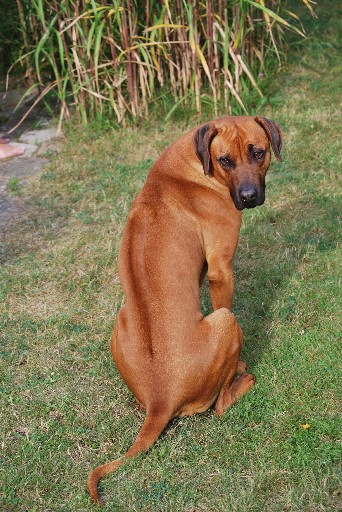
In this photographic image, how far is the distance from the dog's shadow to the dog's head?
93cm

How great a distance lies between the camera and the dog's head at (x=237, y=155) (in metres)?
4.13

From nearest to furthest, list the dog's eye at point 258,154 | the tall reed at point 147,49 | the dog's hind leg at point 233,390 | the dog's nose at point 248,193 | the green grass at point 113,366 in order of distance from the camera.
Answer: the green grass at point 113,366 < the dog's hind leg at point 233,390 < the dog's nose at point 248,193 < the dog's eye at point 258,154 < the tall reed at point 147,49

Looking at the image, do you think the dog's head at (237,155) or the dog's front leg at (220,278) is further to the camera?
the dog's front leg at (220,278)

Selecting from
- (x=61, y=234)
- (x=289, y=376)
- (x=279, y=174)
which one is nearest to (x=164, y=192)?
(x=289, y=376)

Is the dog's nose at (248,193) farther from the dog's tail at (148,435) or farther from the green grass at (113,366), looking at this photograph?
the dog's tail at (148,435)

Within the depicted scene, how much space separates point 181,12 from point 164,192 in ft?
11.7

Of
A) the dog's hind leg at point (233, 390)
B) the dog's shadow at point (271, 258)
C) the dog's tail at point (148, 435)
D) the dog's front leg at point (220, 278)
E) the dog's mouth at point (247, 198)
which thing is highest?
the dog's mouth at point (247, 198)

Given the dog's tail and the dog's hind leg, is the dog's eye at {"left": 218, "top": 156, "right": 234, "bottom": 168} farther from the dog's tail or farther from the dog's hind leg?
the dog's tail

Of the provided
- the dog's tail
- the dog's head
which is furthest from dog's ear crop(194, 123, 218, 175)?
the dog's tail

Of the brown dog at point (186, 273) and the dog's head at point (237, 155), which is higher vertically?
the dog's head at point (237, 155)

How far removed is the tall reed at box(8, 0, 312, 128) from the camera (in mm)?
7078

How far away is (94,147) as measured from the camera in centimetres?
728

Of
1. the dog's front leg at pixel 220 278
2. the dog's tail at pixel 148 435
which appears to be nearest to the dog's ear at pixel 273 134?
the dog's front leg at pixel 220 278

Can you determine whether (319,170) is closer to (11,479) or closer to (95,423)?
(95,423)
